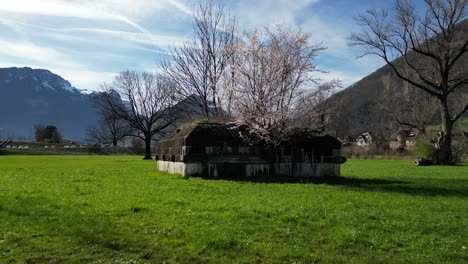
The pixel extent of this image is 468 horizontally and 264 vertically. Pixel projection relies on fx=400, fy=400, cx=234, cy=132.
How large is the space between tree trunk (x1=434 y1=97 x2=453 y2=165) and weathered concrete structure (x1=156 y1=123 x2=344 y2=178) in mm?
23837

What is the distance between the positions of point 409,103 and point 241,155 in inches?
2290

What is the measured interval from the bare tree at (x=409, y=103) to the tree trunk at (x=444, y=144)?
2438 cm

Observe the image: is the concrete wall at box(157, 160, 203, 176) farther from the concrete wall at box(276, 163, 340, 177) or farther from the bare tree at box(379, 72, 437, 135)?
the bare tree at box(379, 72, 437, 135)

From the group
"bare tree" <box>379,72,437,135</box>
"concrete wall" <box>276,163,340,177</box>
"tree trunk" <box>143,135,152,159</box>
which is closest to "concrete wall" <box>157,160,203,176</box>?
"concrete wall" <box>276,163,340,177</box>

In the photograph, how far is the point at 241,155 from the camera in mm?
19078

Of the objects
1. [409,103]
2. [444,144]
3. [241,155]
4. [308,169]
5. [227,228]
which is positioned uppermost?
[409,103]

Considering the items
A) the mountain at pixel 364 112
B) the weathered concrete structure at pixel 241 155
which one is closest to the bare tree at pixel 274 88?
the weathered concrete structure at pixel 241 155

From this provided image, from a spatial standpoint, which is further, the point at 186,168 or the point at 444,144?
the point at 444,144

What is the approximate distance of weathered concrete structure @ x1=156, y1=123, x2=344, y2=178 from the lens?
18.5 m

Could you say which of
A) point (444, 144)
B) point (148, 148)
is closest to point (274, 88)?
point (444, 144)

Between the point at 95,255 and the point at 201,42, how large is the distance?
92.8ft

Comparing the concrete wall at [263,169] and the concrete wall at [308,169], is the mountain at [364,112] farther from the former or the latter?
the concrete wall at [263,169]

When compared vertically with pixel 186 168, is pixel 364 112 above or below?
above

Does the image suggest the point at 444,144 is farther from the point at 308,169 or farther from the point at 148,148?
the point at 148,148
